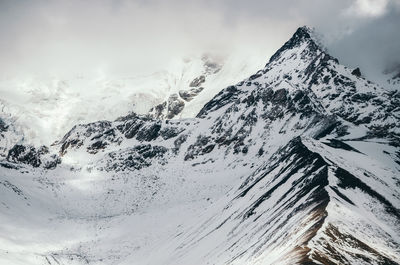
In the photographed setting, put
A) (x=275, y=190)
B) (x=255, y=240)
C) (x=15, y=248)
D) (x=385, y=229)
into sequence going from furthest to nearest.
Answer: (x=15, y=248) < (x=275, y=190) < (x=255, y=240) < (x=385, y=229)

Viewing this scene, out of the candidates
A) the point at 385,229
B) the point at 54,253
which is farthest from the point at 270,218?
the point at 54,253

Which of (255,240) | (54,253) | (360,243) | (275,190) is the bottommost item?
(360,243)

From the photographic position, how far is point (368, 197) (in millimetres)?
135000

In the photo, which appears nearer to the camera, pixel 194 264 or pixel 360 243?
pixel 360 243

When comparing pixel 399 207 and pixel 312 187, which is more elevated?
pixel 312 187

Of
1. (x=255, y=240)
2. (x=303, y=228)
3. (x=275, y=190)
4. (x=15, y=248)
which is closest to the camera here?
(x=303, y=228)

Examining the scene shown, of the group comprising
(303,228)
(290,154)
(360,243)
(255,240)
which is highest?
(290,154)

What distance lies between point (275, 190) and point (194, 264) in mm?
33342

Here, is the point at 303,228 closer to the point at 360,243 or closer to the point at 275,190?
the point at 360,243

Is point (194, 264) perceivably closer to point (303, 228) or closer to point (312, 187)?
point (312, 187)

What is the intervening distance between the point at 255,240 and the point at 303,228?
83.9 feet

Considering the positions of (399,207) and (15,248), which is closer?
(399,207)

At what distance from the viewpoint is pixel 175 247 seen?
6983 inches

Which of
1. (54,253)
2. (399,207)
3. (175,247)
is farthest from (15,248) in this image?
(399,207)
